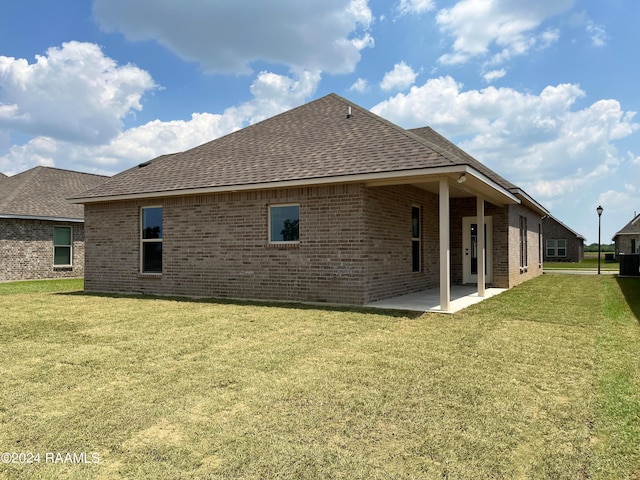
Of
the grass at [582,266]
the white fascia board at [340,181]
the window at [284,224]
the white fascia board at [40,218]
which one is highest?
the white fascia board at [340,181]

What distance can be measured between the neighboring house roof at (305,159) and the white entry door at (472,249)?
1.49 meters

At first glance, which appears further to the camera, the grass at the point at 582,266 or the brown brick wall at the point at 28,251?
the grass at the point at 582,266

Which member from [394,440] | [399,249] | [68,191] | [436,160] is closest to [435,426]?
[394,440]

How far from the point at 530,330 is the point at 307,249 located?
17.0 feet

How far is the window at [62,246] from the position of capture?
2008cm

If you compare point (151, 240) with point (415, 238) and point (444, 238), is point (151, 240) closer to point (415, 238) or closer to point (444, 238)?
point (415, 238)

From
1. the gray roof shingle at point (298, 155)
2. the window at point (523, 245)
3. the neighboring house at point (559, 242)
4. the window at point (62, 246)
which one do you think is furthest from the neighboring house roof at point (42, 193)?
the neighboring house at point (559, 242)

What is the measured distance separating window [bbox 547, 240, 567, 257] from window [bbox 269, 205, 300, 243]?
38457 mm

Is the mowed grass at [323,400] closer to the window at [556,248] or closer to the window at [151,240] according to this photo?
the window at [151,240]

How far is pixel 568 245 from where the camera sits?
40812mm

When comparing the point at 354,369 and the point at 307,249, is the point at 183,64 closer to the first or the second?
the point at 307,249

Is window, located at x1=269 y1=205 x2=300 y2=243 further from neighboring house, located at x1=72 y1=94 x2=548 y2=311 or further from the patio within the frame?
the patio

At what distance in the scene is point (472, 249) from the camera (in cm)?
1548

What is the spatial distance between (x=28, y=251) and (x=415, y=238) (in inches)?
677
